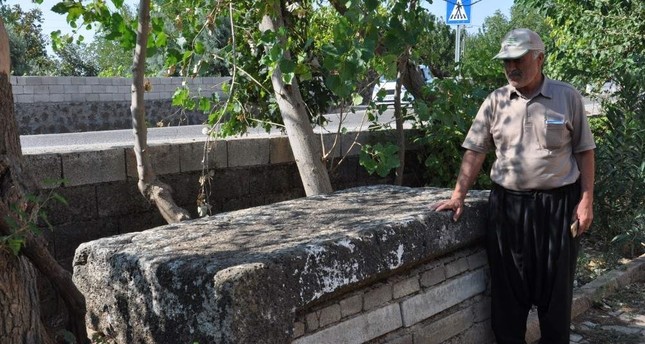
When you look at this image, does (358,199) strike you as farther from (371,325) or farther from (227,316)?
(227,316)

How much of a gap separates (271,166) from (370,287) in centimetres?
272

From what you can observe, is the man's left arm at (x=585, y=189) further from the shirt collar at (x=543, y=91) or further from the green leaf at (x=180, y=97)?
the green leaf at (x=180, y=97)

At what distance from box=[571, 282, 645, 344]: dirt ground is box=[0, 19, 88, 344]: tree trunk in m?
3.20

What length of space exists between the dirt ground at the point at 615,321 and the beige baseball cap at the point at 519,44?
6.96 ft

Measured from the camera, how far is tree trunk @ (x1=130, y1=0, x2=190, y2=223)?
15.3 ft

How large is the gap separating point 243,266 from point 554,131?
1.87 m

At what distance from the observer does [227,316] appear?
106 inches

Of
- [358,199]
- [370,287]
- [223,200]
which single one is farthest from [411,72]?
[370,287]

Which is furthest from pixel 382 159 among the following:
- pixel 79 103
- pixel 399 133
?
pixel 79 103

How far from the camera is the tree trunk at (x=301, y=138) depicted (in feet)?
18.7

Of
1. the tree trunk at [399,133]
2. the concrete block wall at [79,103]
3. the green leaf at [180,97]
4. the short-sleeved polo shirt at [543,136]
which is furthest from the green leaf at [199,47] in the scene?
the concrete block wall at [79,103]

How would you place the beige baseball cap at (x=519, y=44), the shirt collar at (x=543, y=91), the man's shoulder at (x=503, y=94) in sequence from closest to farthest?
the beige baseball cap at (x=519, y=44) < the shirt collar at (x=543, y=91) < the man's shoulder at (x=503, y=94)

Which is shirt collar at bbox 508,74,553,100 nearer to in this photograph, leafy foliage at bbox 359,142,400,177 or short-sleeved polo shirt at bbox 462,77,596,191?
short-sleeved polo shirt at bbox 462,77,596,191

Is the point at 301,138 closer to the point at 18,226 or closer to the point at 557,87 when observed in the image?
the point at 557,87
